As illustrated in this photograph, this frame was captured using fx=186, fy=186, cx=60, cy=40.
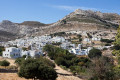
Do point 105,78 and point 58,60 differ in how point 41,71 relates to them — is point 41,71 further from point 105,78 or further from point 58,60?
point 58,60

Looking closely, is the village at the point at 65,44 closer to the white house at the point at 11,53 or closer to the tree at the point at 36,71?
the white house at the point at 11,53

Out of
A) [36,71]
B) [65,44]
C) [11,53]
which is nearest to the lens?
[36,71]

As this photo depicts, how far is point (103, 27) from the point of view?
105m

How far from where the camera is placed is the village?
173 ft

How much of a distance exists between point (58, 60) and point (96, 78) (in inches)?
973

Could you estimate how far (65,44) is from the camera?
232 feet

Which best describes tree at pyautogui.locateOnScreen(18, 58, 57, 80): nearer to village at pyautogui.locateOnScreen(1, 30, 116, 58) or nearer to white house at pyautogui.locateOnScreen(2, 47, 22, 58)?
white house at pyautogui.locateOnScreen(2, 47, 22, 58)

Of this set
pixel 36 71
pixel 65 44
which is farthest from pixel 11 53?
pixel 36 71

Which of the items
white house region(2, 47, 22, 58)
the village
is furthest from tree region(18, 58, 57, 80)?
the village

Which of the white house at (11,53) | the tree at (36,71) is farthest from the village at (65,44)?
the tree at (36,71)

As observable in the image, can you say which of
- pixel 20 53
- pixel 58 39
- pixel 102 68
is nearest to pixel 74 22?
pixel 58 39

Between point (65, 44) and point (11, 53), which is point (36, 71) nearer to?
point (11, 53)

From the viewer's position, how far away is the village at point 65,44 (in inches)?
2080

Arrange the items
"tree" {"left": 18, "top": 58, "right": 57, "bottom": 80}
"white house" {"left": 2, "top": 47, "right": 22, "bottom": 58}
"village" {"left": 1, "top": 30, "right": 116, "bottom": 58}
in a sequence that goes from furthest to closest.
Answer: "village" {"left": 1, "top": 30, "right": 116, "bottom": 58}, "white house" {"left": 2, "top": 47, "right": 22, "bottom": 58}, "tree" {"left": 18, "top": 58, "right": 57, "bottom": 80}
